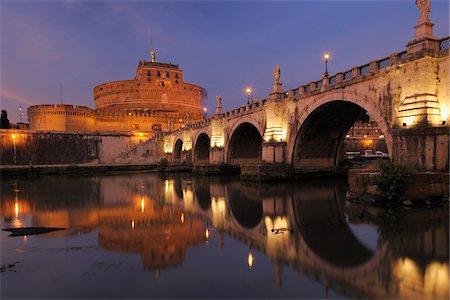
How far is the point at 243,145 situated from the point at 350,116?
487 inches

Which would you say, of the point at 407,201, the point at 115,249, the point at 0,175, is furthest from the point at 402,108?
the point at 0,175

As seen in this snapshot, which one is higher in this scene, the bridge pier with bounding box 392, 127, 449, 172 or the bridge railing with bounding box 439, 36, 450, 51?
the bridge railing with bounding box 439, 36, 450, 51

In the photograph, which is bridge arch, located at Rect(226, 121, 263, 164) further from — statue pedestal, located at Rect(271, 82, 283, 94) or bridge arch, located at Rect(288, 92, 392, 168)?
bridge arch, located at Rect(288, 92, 392, 168)

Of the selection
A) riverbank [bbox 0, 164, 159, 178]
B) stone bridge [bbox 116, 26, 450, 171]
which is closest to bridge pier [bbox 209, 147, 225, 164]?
stone bridge [bbox 116, 26, 450, 171]

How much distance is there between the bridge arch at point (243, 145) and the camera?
29672mm

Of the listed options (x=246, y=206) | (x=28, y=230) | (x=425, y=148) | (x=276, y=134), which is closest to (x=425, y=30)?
(x=425, y=148)

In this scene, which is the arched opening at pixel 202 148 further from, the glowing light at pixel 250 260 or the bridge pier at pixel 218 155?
the glowing light at pixel 250 260

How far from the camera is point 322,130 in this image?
21.1m

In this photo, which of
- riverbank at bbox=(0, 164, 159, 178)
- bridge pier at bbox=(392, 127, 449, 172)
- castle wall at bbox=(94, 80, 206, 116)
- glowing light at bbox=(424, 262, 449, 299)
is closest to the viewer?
glowing light at bbox=(424, 262, 449, 299)

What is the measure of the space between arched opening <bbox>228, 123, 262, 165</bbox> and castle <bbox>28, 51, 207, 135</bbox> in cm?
3370

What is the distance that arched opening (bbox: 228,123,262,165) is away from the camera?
29.9 metres

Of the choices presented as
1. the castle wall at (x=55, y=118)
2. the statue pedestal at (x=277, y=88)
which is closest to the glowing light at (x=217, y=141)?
the statue pedestal at (x=277, y=88)

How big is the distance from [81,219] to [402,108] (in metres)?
12.6

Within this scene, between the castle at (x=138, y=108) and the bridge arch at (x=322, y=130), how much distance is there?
145ft
